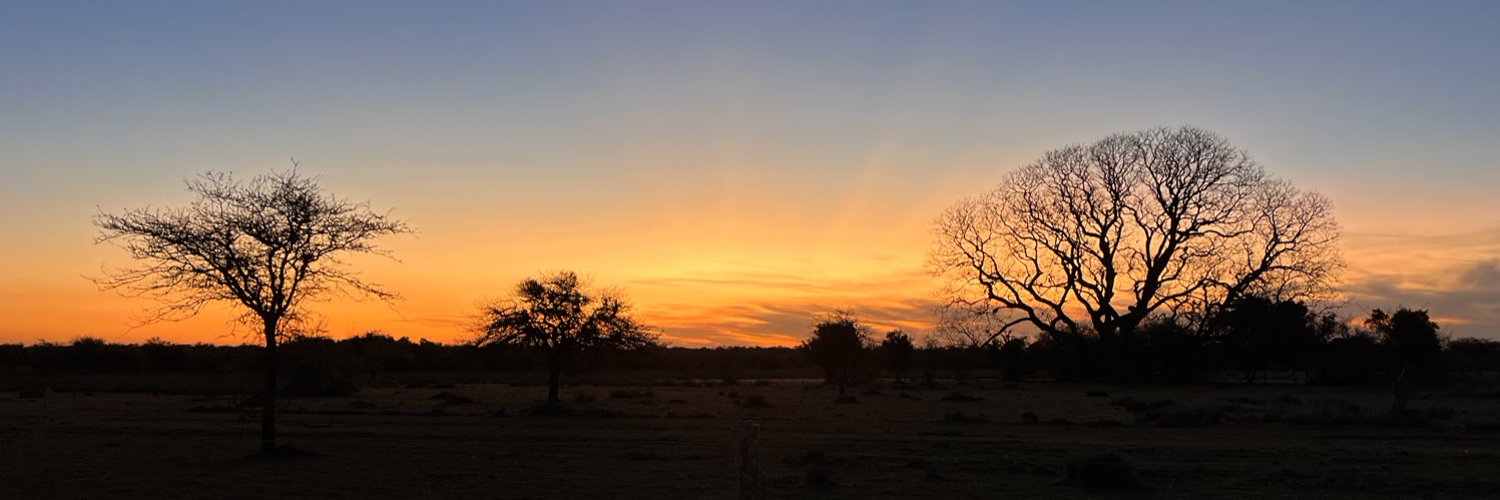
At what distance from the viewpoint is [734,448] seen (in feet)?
28.9

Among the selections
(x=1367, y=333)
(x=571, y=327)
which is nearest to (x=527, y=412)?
(x=571, y=327)

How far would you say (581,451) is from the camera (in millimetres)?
25016

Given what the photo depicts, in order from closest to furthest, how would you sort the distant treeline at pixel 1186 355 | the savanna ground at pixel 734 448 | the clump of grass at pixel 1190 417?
1. the savanna ground at pixel 734 448
2. the clump of grass at pixel 1190 417
3. the distant treeline at pixel 1186 355

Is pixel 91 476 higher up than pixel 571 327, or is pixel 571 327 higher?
pixel 571 327

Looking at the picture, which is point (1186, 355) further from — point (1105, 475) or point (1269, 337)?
point (1105, 475)

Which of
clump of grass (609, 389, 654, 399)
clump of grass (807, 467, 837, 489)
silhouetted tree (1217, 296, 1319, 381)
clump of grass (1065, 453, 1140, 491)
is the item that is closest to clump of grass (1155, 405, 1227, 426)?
clump of grass (1065, 453, 1140, 491)

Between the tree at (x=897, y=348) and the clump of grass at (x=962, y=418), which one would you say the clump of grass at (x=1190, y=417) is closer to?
the clump of grass at (x=962, y=418)

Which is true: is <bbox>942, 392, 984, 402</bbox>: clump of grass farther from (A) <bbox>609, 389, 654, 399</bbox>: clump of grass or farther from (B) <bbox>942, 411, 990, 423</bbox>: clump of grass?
(A) <bbox>609, 389, 654, 399</bbox>: clump of grass

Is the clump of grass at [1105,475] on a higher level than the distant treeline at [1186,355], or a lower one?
lower

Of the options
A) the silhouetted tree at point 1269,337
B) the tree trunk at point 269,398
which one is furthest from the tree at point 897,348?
the tree trunk at point 269,398

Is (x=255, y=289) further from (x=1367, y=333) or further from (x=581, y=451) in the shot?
(x=1367, y=333)

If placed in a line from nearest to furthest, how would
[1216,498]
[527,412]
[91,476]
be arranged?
[1216,498], [91,476], [527,412]

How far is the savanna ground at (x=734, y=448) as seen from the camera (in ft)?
61.5

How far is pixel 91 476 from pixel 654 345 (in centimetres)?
2417
